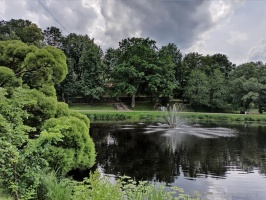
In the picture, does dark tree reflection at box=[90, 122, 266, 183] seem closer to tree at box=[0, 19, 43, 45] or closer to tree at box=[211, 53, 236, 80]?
tree at box=[0, 19, 43, 45]

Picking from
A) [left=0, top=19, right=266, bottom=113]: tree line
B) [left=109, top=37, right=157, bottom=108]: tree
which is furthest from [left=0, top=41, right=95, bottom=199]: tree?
[left=109, top=37, right=157, bottom=108]: tree

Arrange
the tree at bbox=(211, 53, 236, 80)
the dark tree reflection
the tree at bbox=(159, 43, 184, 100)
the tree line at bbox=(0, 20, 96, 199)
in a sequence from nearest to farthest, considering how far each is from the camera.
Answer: the tree line at bbox=(0, 20, 96, 199) < the dark tree reflection < the tree at bbox=(159, 43, 184, 100) < the tree at bbox=(211, 53, 236, 80)

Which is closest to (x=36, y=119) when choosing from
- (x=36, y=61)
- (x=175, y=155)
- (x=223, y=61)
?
(x=36, y=61)

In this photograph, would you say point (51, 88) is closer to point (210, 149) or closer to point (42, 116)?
point (42, 116)

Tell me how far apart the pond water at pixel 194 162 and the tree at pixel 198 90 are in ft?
67.9

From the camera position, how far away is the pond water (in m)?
7.96

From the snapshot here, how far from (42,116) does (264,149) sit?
1200 cm

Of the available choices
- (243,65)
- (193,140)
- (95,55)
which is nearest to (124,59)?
(95,55)

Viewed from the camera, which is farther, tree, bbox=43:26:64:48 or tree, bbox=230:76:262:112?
tree, bbox=43:26:64:48

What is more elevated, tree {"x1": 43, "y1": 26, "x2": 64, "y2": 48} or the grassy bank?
tree {"x1": 43, "y1": 26, "x2": 64, "y2": 48}

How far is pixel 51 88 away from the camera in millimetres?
9555

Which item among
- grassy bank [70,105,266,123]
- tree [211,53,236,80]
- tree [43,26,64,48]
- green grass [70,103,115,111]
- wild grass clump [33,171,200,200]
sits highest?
tree [43,26,64,48]

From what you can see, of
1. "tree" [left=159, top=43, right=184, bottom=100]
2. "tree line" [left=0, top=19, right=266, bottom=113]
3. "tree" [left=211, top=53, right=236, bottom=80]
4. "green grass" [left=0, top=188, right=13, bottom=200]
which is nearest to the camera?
"green grass" [left=0, top=188, right=13, bottom=200]

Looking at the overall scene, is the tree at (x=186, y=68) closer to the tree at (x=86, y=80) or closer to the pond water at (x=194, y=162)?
the tree at (x=86, y=80)
